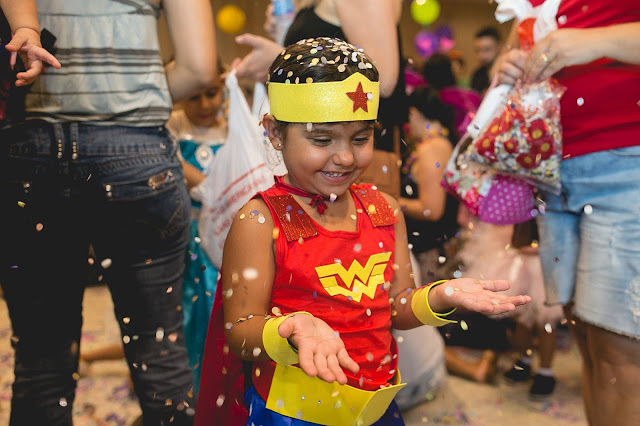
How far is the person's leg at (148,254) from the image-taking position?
60.3 inches

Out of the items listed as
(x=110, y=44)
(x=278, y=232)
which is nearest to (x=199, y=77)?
(x=110, y=44)

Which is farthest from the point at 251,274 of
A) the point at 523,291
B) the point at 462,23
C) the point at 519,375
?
the point at 462,23

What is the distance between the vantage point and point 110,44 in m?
1.51

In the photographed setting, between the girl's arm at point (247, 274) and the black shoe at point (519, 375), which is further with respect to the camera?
the black shoe at point (519, 375)

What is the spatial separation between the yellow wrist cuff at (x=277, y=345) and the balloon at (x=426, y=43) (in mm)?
7298

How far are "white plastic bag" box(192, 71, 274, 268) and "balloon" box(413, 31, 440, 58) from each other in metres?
6.22

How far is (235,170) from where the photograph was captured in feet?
7.16

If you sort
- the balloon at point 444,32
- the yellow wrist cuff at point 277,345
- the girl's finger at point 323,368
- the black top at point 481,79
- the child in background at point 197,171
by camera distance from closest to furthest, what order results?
the girl's finger at point 323,368 → the yellow wrist cuff at point 277,345 → the child in background at point 197,171 → the black top at point 481,79 → the balloon at point 444,32

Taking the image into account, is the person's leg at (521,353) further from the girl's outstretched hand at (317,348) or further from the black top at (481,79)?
the black top at (481,79)

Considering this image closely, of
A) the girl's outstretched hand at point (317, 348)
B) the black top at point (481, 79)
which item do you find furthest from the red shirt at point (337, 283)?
the black top at point (481, 79)

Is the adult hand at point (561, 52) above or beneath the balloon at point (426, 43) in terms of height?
above

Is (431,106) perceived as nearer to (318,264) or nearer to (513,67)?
(513,67)

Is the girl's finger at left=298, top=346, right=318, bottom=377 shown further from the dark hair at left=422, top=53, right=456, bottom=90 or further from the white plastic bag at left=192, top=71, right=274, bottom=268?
the dark hair at left=422, top=53, right=456, bottom=90

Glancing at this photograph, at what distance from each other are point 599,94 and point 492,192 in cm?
39
